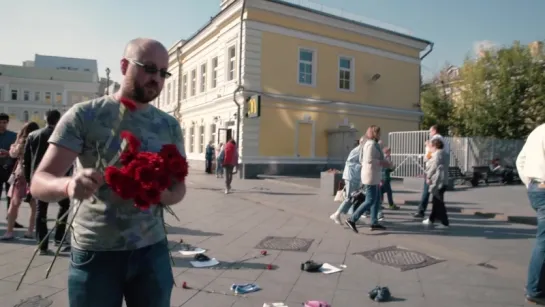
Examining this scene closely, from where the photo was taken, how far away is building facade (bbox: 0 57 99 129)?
277 ft

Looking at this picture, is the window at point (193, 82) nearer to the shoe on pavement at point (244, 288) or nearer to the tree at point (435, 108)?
the tree at point (435, 108)

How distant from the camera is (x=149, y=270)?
2.13 m

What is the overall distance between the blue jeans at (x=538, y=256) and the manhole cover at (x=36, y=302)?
4.90m

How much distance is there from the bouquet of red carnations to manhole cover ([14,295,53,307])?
9.85ft

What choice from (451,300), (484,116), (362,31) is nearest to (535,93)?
(484,116)

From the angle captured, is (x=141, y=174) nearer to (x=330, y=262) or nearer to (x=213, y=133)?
(x=330, y=262)

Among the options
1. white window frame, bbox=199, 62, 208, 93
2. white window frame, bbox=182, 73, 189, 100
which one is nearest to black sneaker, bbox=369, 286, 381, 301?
white window frame, bbox=199, 62, 208, 93

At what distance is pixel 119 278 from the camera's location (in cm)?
207

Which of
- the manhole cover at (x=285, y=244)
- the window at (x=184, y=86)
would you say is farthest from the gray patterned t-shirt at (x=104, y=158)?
the window at (x=184, y=86)

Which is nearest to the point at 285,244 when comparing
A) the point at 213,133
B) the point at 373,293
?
the point at 373,293

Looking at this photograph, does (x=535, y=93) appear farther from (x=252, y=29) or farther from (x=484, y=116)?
(x=252, y=29)

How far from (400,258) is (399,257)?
0.06 meters

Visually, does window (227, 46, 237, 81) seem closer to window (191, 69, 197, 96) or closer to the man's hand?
window (191, 69, 197, 96)

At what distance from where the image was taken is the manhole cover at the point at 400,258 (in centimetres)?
581
